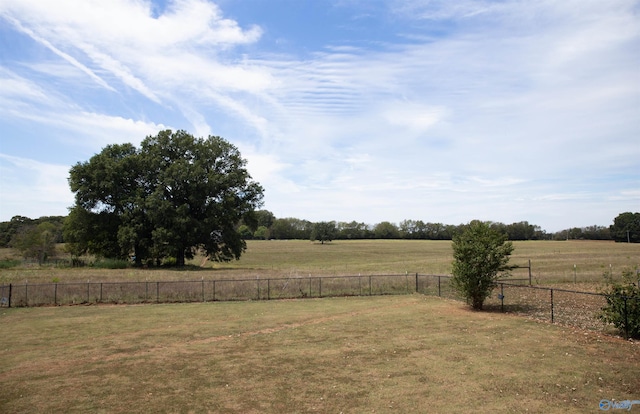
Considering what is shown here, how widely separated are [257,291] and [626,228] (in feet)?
459

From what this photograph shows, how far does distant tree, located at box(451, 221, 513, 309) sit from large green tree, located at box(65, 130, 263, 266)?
112 feet

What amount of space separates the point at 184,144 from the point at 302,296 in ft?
106

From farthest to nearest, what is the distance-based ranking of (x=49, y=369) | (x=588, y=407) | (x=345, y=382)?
Result: (x=49, y=369) → (x=345, y=382) → (x=588, y=407)

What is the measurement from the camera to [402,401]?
1044 centimetres

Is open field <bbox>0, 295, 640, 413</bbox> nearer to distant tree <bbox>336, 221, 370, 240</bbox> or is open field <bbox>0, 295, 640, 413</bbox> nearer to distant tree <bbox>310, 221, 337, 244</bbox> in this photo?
distant tree <bbox>310, 221, 337, 244</bbox>

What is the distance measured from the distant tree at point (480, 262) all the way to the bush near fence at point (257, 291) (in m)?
1.76

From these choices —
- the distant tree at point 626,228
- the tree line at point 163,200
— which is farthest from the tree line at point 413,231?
the tree line at point 163,200

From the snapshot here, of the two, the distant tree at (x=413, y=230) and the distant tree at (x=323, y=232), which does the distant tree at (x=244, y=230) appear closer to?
the distant tree at (x=323, y=232)

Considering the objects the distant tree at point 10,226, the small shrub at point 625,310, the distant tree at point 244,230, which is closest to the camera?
the small shrub at point 625,310

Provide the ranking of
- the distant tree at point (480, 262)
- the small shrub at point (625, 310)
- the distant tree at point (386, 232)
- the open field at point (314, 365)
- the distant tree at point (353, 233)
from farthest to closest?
1. the distant tree at point (386, 232)
2. the distant tree at point (353, 233)
3. the distant tree at point (480, 262)
4. the small shrub at point (625, 310)
5. the open field at point (314, 365)

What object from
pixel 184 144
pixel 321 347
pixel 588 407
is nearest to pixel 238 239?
pixel 184 144

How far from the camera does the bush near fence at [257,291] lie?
→ 89.3ft

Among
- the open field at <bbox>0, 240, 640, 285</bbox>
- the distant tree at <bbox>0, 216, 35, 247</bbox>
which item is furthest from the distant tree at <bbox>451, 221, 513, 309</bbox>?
the distant tree at <bbox>0, 216, 35, 247</bbox>

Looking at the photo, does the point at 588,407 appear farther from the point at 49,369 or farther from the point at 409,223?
the point at 409,223
